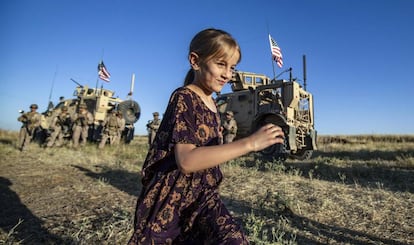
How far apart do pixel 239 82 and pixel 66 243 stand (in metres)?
9.82

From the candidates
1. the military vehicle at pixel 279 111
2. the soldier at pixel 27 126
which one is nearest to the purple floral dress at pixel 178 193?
the military vehicle at pixel 279 111

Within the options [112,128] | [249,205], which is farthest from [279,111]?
[112,128]

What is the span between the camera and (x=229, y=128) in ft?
32.7

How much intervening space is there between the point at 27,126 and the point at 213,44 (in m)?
11.2

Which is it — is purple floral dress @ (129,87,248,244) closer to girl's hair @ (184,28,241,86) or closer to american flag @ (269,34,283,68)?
girl's hair @ (184,28,241,86)

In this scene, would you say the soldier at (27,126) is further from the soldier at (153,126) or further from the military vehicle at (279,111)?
the military vehicle at (279,111)

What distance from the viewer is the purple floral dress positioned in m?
1.15

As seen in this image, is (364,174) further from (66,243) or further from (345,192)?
(66,243)

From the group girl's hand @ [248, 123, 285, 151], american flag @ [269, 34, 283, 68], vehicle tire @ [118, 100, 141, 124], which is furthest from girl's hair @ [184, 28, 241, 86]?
vehicle tire @ [118, 100, 141, 124]

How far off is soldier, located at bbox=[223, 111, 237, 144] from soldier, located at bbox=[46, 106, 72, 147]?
6819mm

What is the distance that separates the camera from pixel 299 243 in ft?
9.25

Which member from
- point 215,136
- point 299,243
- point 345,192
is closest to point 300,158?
point 345,192

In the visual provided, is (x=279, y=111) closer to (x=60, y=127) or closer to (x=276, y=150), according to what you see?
(x=276, y=150)

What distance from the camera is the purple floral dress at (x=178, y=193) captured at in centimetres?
115
